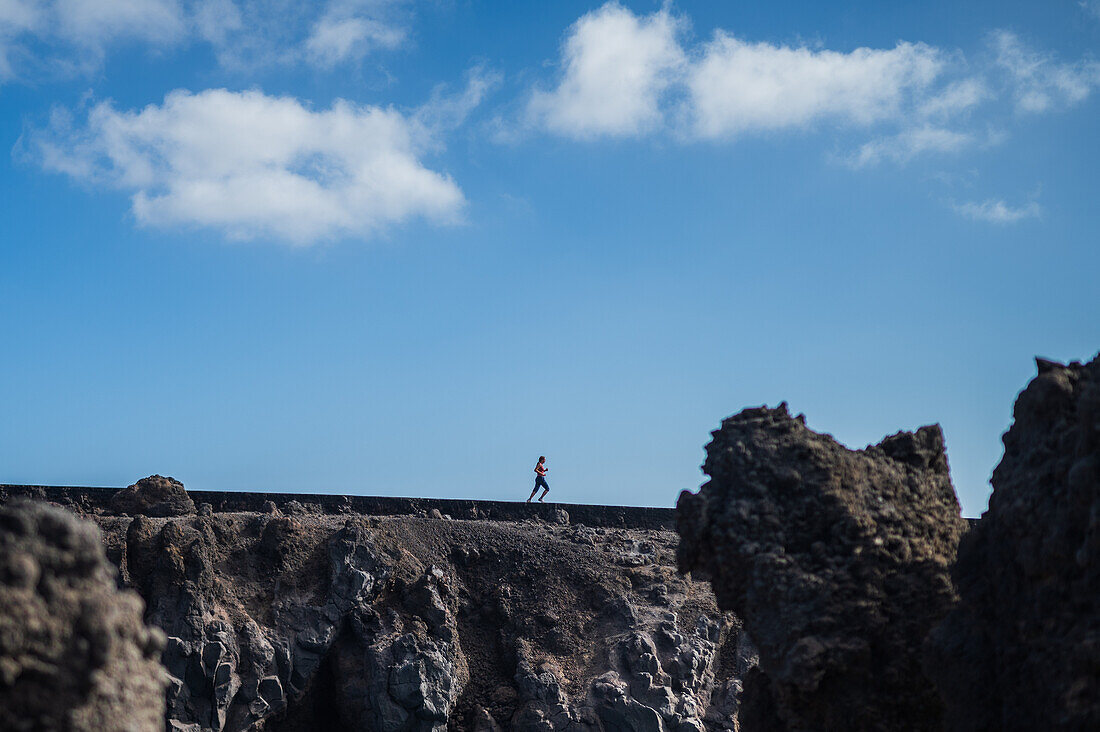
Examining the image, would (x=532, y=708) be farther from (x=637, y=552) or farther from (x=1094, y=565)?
(x=1094, y=565)

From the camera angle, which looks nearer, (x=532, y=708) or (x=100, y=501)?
(x=532, y=708)

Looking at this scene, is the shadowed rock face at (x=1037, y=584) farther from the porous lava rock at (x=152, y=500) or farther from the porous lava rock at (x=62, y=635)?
the porous lava rock at (x=152, y=500)

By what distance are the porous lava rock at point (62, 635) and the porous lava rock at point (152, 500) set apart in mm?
14615

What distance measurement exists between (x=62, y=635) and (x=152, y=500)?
50.1 ft

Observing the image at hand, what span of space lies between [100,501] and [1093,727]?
18.3m

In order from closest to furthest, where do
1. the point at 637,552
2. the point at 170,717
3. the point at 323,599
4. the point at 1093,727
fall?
the point at 1093,727, the point at 170,717, the point at 323,599, the point at 637,552

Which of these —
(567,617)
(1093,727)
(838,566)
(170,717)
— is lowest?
(170,717)

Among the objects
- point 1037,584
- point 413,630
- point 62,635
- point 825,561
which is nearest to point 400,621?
point 413,630

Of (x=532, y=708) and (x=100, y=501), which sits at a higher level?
(x=100, y=501)

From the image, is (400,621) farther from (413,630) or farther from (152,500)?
(152,500)

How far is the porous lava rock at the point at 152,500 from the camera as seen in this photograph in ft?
63.4

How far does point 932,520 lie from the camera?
9234 millimetres

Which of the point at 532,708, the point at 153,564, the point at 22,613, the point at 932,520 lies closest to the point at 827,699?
the point at 932,520

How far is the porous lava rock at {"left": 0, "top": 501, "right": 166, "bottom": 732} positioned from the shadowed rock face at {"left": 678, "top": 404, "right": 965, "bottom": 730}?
508cm
